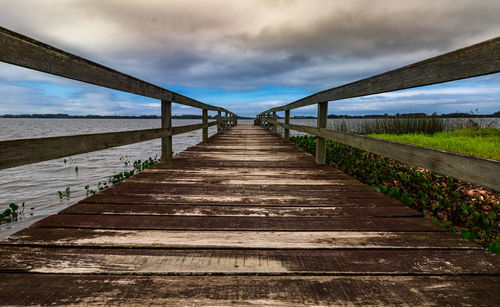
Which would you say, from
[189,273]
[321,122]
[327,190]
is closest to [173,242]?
[189,273]

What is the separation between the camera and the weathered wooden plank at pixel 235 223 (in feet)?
6.08

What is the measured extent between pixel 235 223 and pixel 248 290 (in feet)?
2.46

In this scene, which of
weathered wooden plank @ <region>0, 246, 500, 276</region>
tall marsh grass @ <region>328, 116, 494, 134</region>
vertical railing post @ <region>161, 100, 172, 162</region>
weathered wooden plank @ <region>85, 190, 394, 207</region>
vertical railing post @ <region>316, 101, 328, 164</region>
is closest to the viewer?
weathered wooden plank @ <region>0, 246, 500, 276</region>

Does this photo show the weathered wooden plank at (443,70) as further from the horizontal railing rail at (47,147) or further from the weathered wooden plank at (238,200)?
the horizontal railing rail at (47,147)

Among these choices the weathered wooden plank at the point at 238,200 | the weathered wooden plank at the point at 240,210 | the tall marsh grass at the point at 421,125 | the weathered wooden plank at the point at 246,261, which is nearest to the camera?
the weathered wooden plank at the point at 246,261

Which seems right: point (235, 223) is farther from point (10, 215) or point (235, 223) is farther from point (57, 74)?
point (10, 215)

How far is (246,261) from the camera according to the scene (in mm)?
1429

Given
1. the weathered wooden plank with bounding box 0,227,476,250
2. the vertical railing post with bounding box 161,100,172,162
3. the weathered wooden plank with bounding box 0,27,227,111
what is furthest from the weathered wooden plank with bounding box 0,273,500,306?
the vertical railing post with bounding box 161,100,172,162

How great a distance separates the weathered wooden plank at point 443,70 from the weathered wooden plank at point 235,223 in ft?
3.36

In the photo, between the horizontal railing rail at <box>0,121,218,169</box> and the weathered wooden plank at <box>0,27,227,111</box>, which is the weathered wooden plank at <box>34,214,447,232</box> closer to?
the horizontal railing rail at <box>0,121,218,169</box>

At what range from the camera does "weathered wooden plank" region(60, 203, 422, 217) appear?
2.12 meters

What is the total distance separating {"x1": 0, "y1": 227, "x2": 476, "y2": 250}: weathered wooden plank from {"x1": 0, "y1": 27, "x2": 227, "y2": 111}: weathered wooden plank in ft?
3.44

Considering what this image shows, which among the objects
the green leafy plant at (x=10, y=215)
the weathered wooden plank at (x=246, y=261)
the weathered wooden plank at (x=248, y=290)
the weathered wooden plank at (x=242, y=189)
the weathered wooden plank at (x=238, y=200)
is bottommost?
the green leafy plant at (x=10, y=215)

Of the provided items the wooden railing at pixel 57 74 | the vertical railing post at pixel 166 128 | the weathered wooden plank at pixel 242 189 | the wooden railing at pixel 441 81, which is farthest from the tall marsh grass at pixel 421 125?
the wooden railing at pixel 57 74
